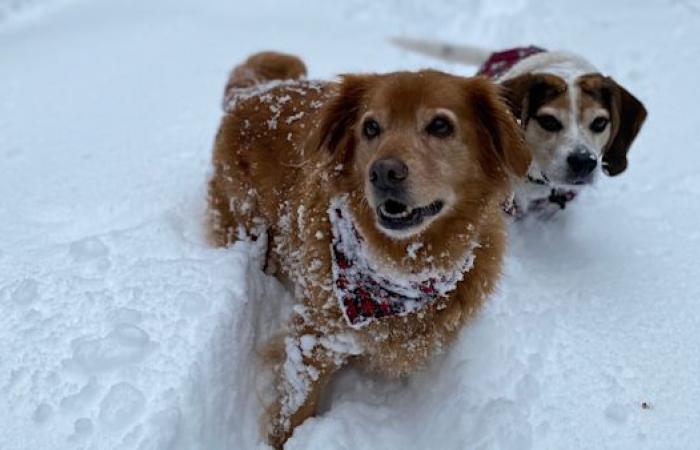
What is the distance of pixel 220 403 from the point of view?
9.07 ft

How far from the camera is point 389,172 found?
A: 2.33m

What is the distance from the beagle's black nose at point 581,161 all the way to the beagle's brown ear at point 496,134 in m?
0.90

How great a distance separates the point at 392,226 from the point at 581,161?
5.06 feet

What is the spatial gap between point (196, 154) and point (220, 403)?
250 centimetres

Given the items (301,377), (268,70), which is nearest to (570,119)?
(268,70)

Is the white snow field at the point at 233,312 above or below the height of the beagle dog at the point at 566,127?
below

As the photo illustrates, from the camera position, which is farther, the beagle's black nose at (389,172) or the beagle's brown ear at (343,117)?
the beagle's brown ear at (343,117)

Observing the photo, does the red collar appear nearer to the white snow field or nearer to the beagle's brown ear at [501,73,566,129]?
the white snow field

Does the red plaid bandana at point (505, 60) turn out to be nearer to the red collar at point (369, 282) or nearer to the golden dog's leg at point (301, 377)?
the red collar at point (369, 282)

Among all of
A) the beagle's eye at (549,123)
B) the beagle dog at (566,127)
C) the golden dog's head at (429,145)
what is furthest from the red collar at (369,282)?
the beagle's eye at (549,123)

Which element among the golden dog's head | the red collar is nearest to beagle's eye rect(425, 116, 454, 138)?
the golden dog's head

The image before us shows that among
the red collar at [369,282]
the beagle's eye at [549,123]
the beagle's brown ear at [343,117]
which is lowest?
the red collar at [369,282]

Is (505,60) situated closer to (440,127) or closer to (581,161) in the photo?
(581,161)

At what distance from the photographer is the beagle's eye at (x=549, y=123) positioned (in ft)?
11.9
